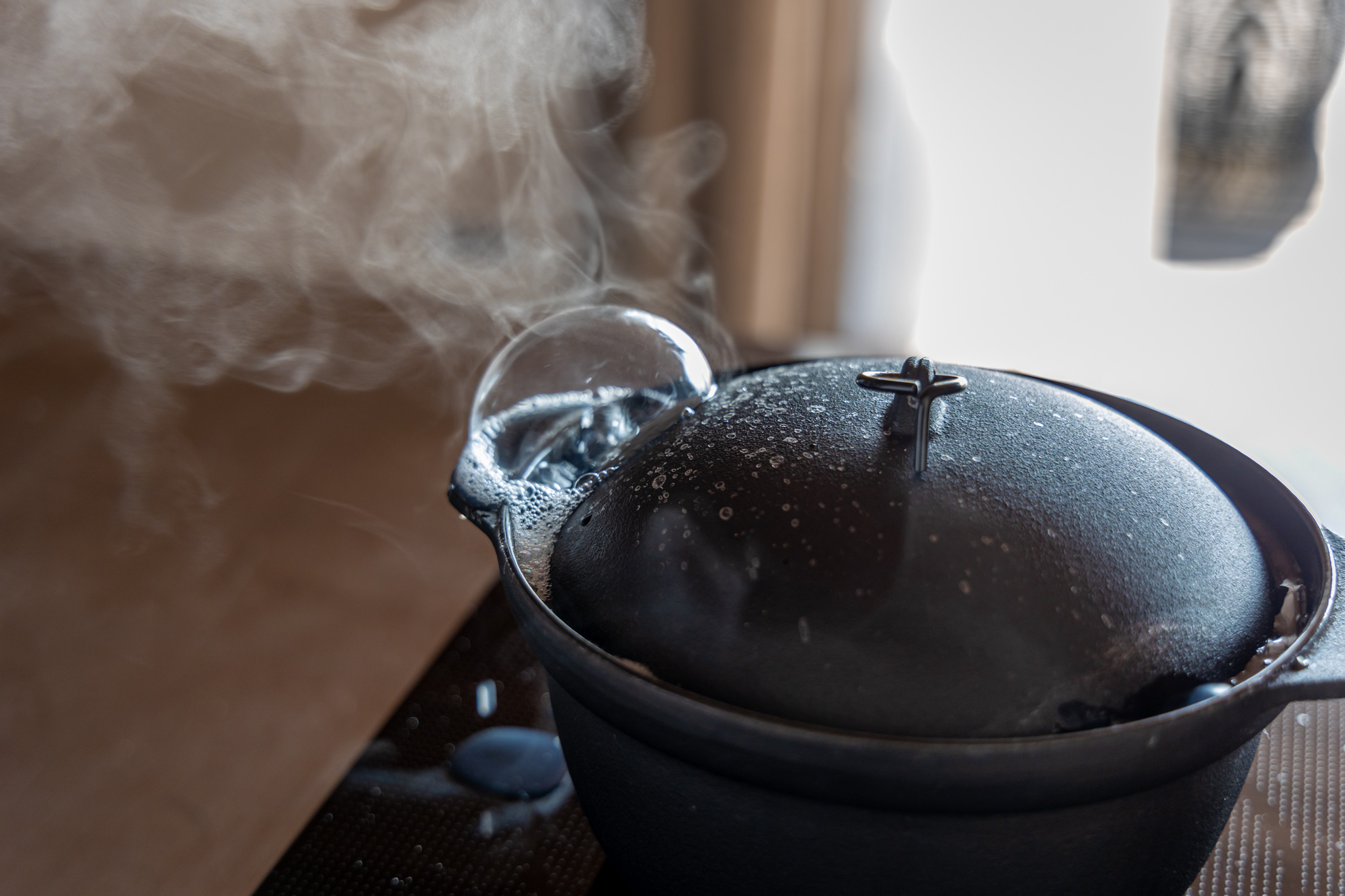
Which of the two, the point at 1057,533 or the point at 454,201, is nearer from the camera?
the point at 1057,533

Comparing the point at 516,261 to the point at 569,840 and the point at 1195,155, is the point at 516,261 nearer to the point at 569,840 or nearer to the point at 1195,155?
the point at 1195,155

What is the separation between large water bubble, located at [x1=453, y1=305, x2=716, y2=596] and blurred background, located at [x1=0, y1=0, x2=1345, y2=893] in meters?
0.44

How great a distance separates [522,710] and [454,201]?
2.49 meters

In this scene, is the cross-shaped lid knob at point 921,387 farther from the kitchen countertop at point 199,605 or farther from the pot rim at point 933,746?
the kitchen countertop at point 199,605

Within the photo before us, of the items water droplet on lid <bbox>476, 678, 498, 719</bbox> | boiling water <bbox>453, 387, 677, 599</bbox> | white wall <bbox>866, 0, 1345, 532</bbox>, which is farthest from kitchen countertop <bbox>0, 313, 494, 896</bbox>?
white wall <bbox>866, 0, 1345, 532</bbox>

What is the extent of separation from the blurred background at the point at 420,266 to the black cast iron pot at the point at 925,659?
0.52 meters

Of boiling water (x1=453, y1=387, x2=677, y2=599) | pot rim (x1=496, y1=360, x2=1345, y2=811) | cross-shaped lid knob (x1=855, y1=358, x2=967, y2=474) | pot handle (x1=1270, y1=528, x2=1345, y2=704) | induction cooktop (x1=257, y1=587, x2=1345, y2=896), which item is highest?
cross-shaped lid knob (x1=855, y1=358, x2=967, y2=474)

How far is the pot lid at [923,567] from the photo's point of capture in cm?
53

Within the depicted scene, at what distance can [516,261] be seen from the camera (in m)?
2.94

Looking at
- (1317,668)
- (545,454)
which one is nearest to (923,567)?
(1317,668)

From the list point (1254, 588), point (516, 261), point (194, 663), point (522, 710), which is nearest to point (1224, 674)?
point (1254, 588)

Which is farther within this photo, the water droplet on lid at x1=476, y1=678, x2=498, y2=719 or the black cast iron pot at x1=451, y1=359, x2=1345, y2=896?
the water droplet on lid at x1=476, y1=678, x2=498, y2=719

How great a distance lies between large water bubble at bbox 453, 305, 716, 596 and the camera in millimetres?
774

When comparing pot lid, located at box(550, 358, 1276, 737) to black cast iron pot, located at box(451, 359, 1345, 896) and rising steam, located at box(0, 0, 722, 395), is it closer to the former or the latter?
black cast iron pot, located at box(451, 359, 1345, 896)
